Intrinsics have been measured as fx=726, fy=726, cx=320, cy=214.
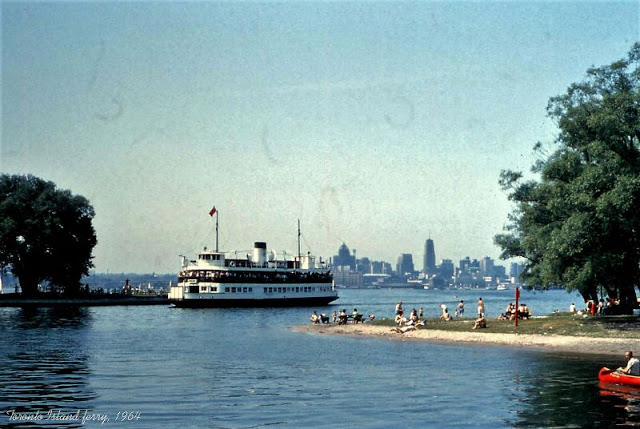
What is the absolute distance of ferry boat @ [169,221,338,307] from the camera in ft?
384

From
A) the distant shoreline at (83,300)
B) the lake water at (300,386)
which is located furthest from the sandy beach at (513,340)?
the distant shoreline at (83,300)

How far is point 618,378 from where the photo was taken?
104 ft

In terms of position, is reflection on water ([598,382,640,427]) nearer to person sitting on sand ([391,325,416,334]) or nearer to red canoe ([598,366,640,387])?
red canoe ([598,366,640,387])

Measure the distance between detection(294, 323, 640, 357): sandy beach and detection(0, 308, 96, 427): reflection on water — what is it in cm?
2268

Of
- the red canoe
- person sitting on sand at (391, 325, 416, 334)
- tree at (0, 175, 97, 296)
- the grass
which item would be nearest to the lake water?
the red canoe

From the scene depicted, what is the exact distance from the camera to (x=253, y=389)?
105 feet

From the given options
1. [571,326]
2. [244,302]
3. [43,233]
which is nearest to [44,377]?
[571,326]

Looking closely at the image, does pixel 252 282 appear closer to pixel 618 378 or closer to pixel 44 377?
pixel 44 377

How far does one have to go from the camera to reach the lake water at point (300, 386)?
83.6 feet

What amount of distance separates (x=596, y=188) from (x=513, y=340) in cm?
1172

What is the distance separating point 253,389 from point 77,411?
8054mm

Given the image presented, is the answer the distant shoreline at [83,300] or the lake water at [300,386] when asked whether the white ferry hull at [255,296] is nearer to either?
the distant shoreline at [83,300]

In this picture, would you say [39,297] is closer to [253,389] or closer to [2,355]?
[2,355]

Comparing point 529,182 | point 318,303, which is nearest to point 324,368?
point 529,182
